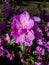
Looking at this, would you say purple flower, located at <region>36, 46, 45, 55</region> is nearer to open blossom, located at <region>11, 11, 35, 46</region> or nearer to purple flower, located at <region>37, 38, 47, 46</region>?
purple flower, located at <region>37, 38, 47, 46</region>

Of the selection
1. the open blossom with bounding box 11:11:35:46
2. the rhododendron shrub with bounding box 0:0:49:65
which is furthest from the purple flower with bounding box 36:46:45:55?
the open blossom with bounding box 11:11:35:46

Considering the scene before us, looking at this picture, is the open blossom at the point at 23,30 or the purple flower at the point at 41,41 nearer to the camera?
the open blossom at the point at 23,30

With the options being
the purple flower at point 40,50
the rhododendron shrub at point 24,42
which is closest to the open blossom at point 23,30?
the rhododendron shrub at point 24,42

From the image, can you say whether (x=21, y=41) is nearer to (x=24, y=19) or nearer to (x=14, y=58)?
(x=24, y=19)

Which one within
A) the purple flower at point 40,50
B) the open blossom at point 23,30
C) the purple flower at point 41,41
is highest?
the open blossom at point 23,30

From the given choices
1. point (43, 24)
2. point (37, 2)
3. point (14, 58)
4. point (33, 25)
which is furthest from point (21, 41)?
point (37, 2)

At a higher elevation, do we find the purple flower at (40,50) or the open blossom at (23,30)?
the open blossom at (23,30)

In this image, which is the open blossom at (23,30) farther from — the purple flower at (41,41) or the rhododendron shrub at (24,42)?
the purple flower at (41,41)

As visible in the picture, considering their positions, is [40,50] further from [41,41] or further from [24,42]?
[24,42]
